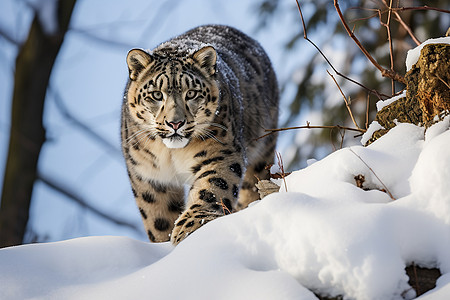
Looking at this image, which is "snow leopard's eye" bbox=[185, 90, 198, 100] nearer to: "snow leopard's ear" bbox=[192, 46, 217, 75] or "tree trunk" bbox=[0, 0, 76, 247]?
"snow leopard's ear" bbox=[192, 46, 217, 75]

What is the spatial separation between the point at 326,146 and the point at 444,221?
8247 millimetres

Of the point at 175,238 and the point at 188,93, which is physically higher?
the point at 188,93

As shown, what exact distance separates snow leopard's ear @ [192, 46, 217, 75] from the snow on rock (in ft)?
6.64

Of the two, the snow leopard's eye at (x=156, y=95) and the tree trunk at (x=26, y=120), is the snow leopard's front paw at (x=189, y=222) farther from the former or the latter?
the tree trunk at (x=26, y=120)

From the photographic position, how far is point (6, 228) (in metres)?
8.32

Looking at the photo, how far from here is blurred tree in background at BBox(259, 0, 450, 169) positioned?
9.48 meters

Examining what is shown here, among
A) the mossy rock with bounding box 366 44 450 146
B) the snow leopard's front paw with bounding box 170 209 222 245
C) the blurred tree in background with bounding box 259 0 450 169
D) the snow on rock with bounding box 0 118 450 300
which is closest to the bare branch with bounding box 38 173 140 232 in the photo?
the blurred tree in background with bounding box 259 0 450 169

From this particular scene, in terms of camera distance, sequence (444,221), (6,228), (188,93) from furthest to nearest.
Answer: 1. (6,228)
2. (188,93)
3. (444,221)

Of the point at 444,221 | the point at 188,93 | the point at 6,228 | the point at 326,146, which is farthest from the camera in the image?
the point at 326,146

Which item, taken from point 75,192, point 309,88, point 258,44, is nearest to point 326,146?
point 309,88

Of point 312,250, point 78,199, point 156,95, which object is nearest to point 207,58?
point 156,95

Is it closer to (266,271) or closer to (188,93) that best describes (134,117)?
(188,93)

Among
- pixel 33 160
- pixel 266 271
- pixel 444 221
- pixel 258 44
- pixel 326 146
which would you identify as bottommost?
pixel 33 160

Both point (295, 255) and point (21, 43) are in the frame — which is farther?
point (21, 43)
